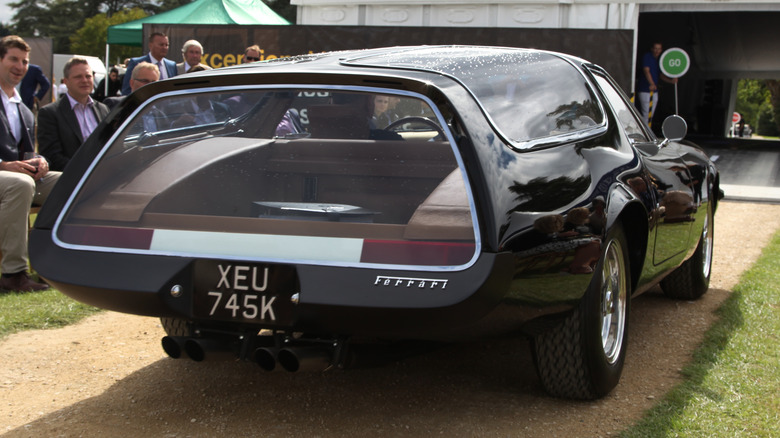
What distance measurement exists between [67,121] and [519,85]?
14.7 feet

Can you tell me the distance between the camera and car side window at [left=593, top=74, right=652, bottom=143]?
4671 mm

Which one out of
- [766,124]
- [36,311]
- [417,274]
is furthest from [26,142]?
[766,124]

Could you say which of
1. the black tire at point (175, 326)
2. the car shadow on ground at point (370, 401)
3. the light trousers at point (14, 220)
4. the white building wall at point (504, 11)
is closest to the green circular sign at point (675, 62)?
the white building wall at point (504, 11)

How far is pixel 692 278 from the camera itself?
5.76 meters

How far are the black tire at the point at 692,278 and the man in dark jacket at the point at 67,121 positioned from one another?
4.55 meters

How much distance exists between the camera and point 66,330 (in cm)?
503

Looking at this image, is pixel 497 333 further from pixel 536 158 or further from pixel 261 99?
pixel 261 99

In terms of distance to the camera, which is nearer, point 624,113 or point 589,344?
point 589,344

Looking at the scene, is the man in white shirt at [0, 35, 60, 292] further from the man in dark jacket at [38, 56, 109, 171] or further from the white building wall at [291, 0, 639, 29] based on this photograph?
the white building wall at [291, 0, 639, 29]

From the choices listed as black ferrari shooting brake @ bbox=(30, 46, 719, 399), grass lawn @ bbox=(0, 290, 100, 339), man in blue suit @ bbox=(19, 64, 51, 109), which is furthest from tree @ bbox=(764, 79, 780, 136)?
black ferrari shooting brake @ bbox=(30, 46, 719, 399)

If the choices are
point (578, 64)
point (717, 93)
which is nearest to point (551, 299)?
point (578, 64)

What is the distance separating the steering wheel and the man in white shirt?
11.6 feet

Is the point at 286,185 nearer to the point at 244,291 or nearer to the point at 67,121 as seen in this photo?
the point at 244,291

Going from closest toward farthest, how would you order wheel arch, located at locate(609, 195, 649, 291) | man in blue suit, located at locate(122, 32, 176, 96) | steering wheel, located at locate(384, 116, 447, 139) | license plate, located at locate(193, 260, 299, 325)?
license plate, located at locate(193, 260, 299, 325)
steering wheel, located at locate(384, 116, 447, 139)
wheel arch, located at locate(609, 195, 649, 291)
man in blue suit, located at locate(122, 32, 176, 96)
